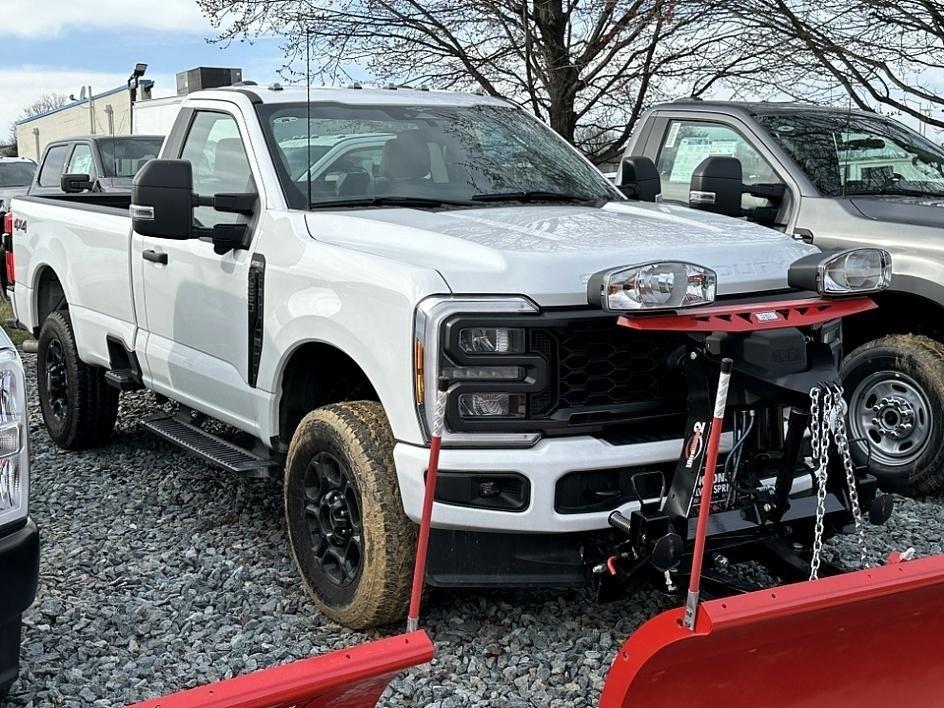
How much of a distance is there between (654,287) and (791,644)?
104 cm

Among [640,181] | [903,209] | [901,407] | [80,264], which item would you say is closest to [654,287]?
[640,181]

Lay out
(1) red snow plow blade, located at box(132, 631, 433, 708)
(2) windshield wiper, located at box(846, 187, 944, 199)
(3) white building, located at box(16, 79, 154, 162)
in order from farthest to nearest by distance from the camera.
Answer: (3) white building, located at box(16, 79, 154, 162) < (2) windshield wiper, located at box(846, 187, 944, 199) < (1) red snow plow blade, located at box(132, 631, 433, 708)

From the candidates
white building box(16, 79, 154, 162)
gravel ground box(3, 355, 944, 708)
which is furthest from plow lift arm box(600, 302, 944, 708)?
white building box(16, 79, 154, 162)

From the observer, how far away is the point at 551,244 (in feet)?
12.6

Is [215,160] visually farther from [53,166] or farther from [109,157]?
[53,166]

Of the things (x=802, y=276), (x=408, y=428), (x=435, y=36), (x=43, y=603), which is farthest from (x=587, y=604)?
(x=435, y=36)

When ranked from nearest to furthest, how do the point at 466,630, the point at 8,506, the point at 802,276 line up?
1. the point at 8,506
2. the point at 802,276
3. the point at 466,630

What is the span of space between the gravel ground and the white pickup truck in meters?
0.31

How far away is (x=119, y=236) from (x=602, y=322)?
3.14m

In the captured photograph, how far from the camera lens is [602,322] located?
12.1 ft

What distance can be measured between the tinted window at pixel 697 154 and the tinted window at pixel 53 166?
10.8 metres

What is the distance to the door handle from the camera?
5.34 metres

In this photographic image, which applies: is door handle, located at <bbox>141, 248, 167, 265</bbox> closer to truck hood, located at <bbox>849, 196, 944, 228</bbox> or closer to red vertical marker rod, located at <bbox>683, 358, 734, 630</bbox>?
red vertical marker rod, located at <bbox>683, 358, 734, 630</bbox>

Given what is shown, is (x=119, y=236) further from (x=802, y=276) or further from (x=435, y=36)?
(x=435, y=36)
